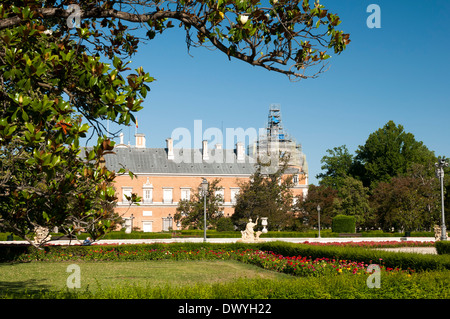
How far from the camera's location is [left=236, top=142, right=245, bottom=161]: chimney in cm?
6200

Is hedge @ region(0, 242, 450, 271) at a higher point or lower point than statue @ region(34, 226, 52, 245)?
lower

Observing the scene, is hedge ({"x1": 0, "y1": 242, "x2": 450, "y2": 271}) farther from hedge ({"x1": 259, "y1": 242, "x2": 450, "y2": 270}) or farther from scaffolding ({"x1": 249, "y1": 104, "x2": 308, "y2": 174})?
scaffolding ({"x1": 249, "y1": 104, "x2": 308, "y2": 174})

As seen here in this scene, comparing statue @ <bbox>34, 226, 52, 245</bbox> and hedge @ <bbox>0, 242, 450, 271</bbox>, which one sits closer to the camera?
statue @ <bbox>34, 226, 52, 245</bbox>

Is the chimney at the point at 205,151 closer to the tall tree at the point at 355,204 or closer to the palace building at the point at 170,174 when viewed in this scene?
the palace building at the point at 170,174

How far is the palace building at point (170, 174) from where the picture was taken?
5803cm

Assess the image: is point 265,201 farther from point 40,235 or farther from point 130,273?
point 130,273

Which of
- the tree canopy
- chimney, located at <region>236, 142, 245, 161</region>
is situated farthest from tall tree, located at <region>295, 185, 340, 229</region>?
chimney, located at <region>236, 142, 245, 161</region>

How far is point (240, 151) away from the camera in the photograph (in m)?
62.4

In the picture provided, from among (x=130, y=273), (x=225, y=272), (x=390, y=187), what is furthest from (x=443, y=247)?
(x=390, y=187)

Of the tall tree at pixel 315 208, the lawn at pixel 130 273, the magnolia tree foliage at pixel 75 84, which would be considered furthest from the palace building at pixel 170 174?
the magnolia tree foliage at pixel 75 84

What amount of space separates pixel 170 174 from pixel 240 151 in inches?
386
